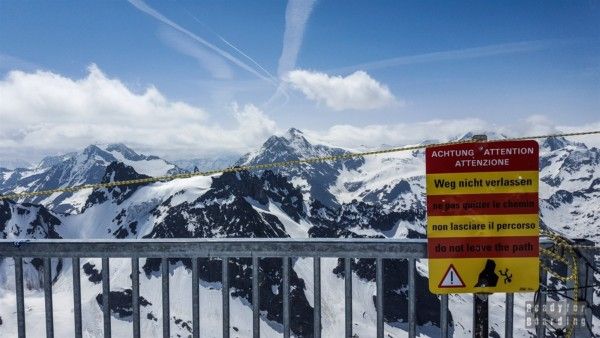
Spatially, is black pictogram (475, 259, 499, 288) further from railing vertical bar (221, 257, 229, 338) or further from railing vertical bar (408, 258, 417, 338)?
railing vertical bar (221, 257, 229, 338)

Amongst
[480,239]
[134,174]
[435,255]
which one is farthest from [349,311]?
[134,174]

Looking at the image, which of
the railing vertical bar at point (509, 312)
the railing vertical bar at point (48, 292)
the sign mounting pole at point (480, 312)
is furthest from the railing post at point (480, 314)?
the railing vertical bar at point (48, 292)

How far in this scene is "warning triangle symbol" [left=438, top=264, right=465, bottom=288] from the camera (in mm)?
3713

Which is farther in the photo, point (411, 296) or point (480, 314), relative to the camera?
point (411, 296)

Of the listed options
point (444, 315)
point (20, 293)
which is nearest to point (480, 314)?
point (444, 315)

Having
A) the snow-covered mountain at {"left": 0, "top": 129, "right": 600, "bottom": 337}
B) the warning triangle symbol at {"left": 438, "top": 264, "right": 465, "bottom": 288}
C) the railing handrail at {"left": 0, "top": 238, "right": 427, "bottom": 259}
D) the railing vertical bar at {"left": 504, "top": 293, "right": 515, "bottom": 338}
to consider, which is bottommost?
the snow-covered mountain at {"left": 0, "top": 129, "right": 600, "bottom": 337}

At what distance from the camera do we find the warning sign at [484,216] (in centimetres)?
366

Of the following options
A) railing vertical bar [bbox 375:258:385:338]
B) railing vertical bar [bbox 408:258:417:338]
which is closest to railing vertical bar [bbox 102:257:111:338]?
railing vertical bar [bbox 375:258:385:338]

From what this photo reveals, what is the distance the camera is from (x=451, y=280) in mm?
3732

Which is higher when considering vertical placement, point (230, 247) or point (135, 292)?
point (230, 247)

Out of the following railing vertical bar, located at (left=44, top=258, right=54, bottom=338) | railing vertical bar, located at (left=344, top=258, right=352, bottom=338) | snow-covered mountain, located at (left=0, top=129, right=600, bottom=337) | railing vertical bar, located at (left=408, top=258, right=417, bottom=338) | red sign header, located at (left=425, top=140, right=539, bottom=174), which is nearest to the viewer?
red sign header, located at (left=425, top=140, right=539, bottom=174)

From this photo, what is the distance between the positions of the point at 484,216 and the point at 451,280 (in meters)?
0.64

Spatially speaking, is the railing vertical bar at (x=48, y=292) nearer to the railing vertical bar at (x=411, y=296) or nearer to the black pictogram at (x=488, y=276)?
the railing vertical bar at (x=411, y=296)

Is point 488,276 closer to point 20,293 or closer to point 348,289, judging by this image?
point 348,289
